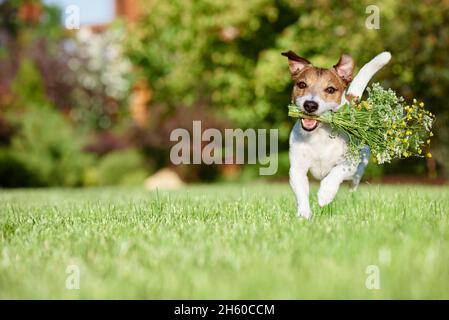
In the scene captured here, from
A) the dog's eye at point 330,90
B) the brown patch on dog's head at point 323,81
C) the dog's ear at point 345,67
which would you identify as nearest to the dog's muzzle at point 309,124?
the brown patch on dog's head at point 323,81

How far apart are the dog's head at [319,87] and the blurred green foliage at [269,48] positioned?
10.2m

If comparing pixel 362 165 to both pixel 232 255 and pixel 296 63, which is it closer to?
pixel 296 63

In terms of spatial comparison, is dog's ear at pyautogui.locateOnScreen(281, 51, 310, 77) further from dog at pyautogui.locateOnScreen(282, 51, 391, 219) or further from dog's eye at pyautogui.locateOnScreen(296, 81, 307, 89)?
dog's eye at pyautogui.locateOnScreen(296, 81, 307, 89)

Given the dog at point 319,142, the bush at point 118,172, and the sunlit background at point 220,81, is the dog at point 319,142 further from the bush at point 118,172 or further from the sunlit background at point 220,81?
the bush at point 118,172

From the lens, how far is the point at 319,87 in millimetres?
5453

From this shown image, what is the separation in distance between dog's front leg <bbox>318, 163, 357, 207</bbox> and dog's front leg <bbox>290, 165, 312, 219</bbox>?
16 centimetres

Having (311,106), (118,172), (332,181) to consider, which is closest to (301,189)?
(332,181)

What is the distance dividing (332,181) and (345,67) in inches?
45.5
